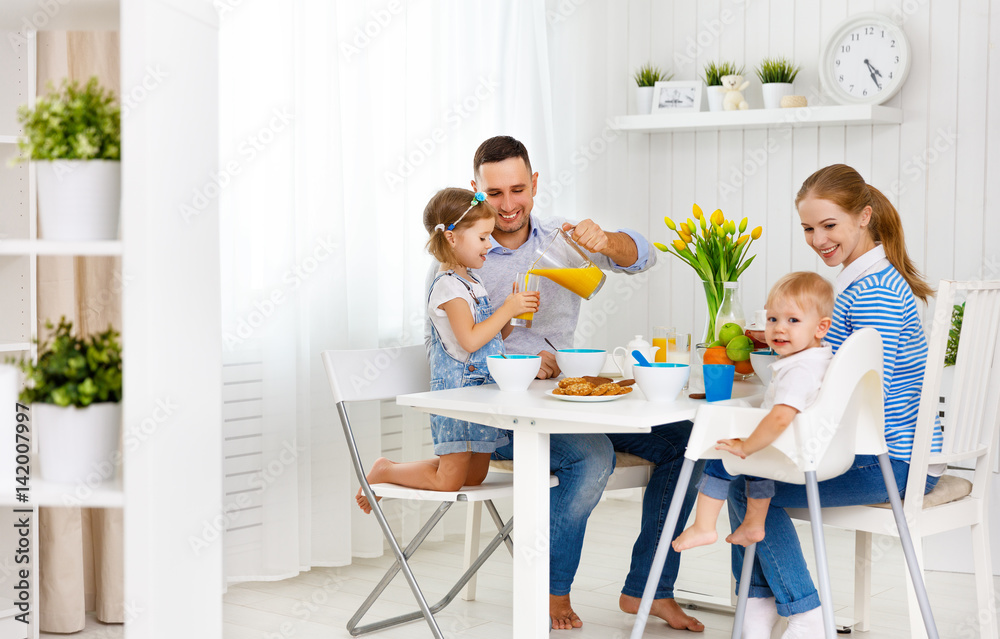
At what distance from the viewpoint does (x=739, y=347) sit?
2.24m

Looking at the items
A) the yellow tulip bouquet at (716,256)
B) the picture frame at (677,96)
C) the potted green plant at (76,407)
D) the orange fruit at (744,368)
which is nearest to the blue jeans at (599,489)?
the orange fruit at (744,368)

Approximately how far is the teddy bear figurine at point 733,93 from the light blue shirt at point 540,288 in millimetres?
1359

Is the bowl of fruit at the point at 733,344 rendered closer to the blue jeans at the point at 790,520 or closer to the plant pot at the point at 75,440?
the blue jeans at the point at 790,520

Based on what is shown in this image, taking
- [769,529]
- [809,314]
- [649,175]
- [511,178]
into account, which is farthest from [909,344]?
[649,175]

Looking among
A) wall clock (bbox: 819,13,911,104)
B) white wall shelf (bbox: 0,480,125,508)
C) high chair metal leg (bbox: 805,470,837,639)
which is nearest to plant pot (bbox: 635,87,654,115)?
wall clock (bbox: 819,13,911,104)

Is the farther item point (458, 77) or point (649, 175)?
point (649, 175)

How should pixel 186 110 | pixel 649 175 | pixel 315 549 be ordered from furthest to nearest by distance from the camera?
pixel 649 175
pixel 315 549
pixel 186 110

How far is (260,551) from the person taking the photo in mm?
2916

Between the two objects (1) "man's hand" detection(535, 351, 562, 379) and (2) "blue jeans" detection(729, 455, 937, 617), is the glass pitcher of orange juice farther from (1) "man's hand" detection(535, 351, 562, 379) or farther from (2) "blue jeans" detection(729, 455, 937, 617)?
(2) "blue jeans" detection(729, 455, 937, 617)

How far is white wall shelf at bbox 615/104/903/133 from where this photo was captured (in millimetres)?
3600

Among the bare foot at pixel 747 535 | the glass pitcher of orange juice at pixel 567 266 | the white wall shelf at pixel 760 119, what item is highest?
the white wall shelf at pixel 760 119

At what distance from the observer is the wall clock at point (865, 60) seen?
3631 millimetres

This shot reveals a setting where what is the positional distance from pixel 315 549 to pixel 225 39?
1.53m

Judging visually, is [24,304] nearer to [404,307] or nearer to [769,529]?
[404,307]
